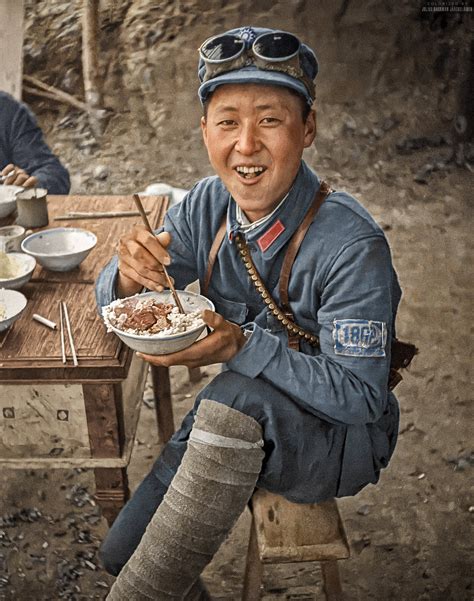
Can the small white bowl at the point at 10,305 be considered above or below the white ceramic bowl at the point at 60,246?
above

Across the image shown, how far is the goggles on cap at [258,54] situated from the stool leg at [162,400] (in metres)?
1.50

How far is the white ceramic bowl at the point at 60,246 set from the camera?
94.8 inches

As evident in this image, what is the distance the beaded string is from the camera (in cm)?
208

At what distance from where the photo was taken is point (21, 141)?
353cm

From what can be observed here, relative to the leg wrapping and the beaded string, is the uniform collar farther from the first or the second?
the leg wrapping

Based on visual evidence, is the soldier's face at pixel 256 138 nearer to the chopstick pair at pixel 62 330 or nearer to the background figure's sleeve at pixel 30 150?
the chopstick pair at pixel 62 330

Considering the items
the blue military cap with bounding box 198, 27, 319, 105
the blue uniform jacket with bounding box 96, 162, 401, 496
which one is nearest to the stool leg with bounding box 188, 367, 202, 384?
Result: the blue uniform jacket with bounding box 96, 162, 401, 496

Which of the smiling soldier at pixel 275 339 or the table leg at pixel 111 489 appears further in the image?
the table leg at pixel 111 489

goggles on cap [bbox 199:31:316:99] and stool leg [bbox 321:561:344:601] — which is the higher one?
goggles on cap [bbox 199:31:316:99]

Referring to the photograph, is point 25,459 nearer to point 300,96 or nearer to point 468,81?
point 300,96

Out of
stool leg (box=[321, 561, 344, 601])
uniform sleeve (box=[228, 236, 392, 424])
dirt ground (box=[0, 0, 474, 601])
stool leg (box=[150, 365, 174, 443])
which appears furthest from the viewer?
dirt ground (box=[0, 0, 474, 601])

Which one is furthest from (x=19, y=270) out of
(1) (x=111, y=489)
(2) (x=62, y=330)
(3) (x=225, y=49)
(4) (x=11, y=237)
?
(3) (x=225, y=49)

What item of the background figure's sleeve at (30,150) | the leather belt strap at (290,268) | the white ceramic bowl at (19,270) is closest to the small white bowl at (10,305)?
the white ceramic bowl at (19,270)

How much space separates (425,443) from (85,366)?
2038 millimetres
